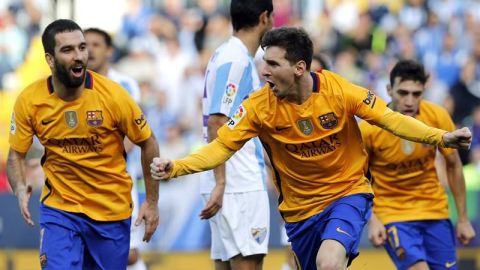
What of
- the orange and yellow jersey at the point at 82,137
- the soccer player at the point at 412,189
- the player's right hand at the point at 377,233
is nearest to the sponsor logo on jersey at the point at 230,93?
the orange and yellow jersey at the point at 82,137

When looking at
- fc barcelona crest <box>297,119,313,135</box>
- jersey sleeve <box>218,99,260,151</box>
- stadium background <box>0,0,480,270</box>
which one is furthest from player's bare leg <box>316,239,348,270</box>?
stadium background <box>0,0,480,270</box>

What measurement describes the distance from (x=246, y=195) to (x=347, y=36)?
394 inches

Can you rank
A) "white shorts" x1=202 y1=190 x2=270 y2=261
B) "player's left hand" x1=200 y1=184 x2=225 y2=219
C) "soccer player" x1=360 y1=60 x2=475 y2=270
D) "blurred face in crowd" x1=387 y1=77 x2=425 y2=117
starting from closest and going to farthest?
1. "player's left hand" x1=200 y1=184 x2=225 y2=219
2. "white shorts" x1=202 y1=190 x2=270 y2=261
3. "blurred face in crowd" x1=387 y1=77 x2=425 y2=117
4. "soccer player" x1=360 y1=60 x2=475 y2=270

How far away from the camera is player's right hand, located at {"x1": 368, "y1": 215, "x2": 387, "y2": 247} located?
30.9ft

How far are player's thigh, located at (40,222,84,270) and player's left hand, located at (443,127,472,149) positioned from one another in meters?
2.86

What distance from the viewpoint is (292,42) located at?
7668 millimetres

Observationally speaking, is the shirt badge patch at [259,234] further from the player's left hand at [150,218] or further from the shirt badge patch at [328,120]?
the shirt badge patch at [328,120]

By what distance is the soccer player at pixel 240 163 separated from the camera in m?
8.71

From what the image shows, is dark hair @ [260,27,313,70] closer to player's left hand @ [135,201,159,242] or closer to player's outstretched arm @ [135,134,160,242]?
player's outstretched arm @ [135,134,160,242]

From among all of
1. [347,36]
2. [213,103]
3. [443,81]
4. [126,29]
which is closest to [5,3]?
[126,29]

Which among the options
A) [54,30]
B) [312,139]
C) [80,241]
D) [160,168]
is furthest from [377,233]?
[54,30]

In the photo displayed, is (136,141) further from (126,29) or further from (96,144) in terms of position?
(126,29)

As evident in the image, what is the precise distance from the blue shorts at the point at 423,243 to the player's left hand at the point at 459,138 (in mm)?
2558

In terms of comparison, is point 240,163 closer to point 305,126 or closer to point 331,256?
point 305,126
